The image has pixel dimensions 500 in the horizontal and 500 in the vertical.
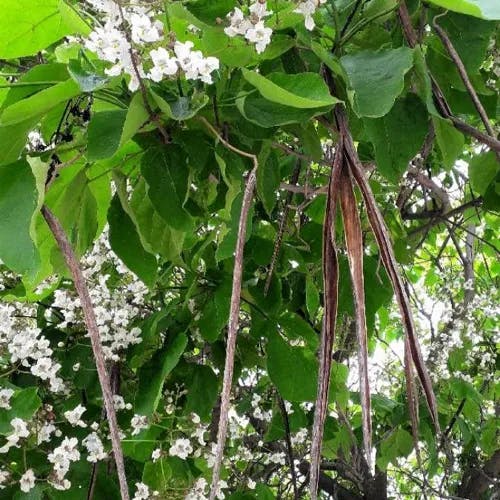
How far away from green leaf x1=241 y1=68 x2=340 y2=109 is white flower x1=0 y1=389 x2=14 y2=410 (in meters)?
0.57

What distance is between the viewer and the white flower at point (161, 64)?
1.32 ft

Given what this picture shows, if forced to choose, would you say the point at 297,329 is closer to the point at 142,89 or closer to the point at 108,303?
the point at 108,303

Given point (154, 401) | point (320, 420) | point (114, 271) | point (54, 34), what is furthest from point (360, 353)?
point (114, 271)

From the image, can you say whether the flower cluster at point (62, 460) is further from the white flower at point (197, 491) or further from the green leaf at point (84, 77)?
the green leaf at point (84, 77)

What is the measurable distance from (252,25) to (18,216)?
0.19 metres

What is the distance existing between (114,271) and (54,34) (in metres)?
0.74

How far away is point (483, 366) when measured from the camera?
1832 mm

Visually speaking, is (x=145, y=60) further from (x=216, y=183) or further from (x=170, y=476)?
(x=170, y=476)

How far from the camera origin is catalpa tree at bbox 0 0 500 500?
395mm

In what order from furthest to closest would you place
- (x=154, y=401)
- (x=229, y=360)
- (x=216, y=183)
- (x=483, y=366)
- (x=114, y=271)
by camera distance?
(x=483, y=366) → (x=114, y=271) → (x=154, y=401) → (x=216, y=183) → (x=229, y=360)

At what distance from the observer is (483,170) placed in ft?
2.36

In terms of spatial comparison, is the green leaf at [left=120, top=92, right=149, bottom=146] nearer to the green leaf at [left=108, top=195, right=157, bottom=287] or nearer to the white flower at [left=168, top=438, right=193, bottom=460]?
the green leaf at [left=108, top=195, right=157, bottom=287]

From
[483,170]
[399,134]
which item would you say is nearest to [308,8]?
[399,134]

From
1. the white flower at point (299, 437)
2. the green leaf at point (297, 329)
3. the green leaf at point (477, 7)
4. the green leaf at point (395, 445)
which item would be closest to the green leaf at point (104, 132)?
the green leaf at point (477, 7)
